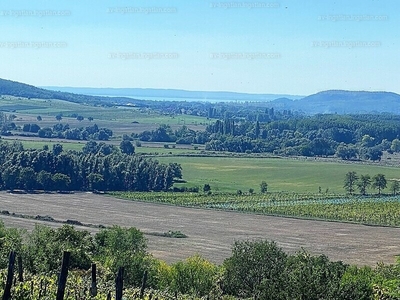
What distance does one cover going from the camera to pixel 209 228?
70.0 metres

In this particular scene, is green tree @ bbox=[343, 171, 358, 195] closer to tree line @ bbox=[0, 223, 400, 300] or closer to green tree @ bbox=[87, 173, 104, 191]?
green tree @ bbox=[87, 173, 104, 191]

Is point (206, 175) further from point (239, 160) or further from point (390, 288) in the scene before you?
point (390, 288)

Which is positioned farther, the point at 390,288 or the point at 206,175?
the point at 206,175

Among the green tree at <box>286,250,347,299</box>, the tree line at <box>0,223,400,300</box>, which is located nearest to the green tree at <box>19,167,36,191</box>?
the tree line at <box>0,223,400,300</box>

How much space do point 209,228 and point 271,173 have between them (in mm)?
61827

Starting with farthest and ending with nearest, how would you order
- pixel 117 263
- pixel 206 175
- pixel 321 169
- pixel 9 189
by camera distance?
pixel 321 169 < pixel 206 175 < pixel 9 189 < pixel 117 263

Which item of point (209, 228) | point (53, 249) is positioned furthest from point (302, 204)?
point (53, 249)

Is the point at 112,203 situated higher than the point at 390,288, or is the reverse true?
the point at 390,288

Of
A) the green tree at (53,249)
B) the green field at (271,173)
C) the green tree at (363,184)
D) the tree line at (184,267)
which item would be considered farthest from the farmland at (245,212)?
the green tree at (53,249)

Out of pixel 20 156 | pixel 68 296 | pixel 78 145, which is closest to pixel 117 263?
pixel 68 296

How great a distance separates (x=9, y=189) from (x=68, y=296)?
77.3m

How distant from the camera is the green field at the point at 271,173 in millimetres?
113413

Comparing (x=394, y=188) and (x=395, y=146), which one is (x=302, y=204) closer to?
(x=394, y=188)

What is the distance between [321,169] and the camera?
13900 centimetres
